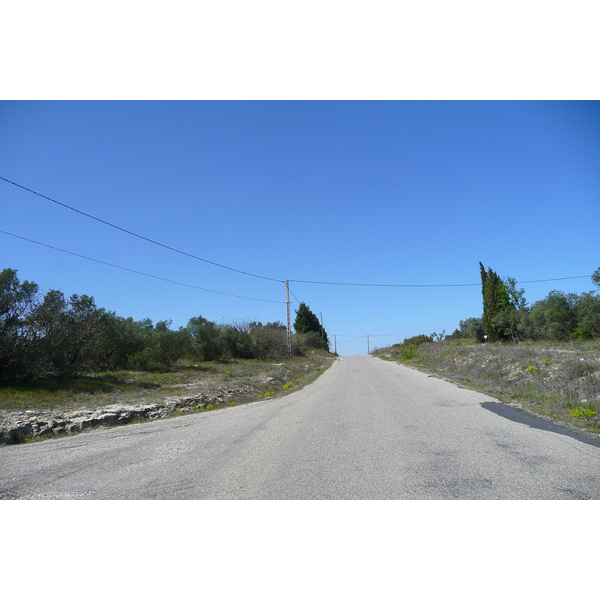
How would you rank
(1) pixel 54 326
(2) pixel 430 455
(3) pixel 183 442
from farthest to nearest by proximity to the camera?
1. (1) pixel 54 326
2. (3) pixel 183 442
3. (2) pixel 430 455

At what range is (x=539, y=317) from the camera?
132 feet

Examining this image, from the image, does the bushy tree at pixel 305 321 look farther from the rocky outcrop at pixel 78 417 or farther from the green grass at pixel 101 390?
the rocky outcrop at pixel 78 417

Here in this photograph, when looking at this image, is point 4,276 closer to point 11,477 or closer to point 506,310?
point 11,477

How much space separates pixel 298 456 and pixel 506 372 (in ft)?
A: 38.4

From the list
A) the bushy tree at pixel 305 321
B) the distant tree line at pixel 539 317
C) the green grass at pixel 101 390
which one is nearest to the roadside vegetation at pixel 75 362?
the green grass at pixel 101 390

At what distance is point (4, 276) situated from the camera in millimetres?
14812

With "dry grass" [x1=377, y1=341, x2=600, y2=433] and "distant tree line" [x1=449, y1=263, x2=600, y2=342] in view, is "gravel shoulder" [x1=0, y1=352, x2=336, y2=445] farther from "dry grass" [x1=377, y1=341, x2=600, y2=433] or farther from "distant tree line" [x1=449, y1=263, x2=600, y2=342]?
"distant tree line" [x1=449, y1=263, x2=600, y2=342]

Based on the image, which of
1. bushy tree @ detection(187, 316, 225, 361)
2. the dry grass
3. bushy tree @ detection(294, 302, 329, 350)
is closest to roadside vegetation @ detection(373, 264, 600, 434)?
the dry grass

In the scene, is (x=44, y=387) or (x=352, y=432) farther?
(x=44, y=387)

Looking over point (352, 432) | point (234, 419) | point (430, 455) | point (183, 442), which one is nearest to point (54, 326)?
point (234, 419)

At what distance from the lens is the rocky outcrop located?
823cm

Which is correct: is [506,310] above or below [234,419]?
→ above

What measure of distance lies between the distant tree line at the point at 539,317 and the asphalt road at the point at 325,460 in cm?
2619

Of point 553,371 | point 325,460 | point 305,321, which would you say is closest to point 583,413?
point 553,371
